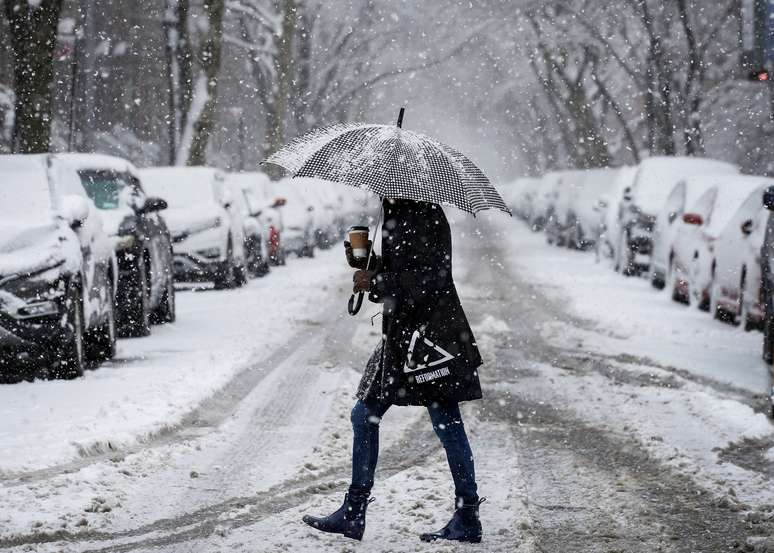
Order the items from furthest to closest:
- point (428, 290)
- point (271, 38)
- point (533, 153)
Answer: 1. point (533, 153)
2. point (271, 38)
3. point (428, 290)

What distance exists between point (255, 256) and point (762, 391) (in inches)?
474

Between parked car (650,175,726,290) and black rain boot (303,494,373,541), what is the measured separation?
1248cm

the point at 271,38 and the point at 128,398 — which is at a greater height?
the point at 271,38

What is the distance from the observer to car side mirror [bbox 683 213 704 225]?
15.3 metres

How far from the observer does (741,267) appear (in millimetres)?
12383

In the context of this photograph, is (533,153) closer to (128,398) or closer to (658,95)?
(658,95)

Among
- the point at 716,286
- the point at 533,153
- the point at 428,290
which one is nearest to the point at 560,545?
the point at 428,290

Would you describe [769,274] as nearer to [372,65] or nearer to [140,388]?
[140,388]

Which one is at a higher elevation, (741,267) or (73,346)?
(741,267)

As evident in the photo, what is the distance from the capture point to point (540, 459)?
677 centimetres

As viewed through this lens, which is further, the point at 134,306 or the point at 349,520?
the point at 134,306

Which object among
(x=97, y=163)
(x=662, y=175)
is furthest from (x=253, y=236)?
(x=97, y=163)

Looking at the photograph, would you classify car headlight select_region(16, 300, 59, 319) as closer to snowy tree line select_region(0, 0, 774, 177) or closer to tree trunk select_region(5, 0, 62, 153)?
tree trunk select_region(5, 0, 62, 153)

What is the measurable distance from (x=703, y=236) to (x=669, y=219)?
3450 mm
